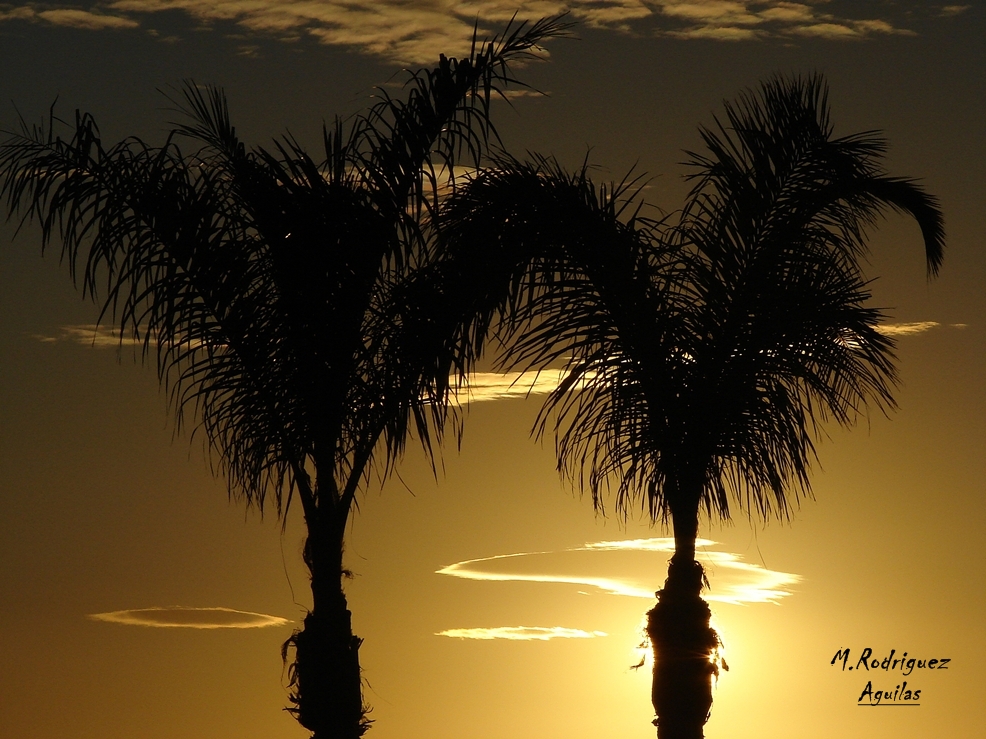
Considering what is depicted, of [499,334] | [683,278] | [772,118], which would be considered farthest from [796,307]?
[499,334]

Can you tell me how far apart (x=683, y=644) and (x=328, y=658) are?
8.68 feet

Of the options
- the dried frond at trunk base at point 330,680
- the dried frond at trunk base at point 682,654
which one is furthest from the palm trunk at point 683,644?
the dried frond at trunk base at point 330,680

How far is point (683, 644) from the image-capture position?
26.5ft

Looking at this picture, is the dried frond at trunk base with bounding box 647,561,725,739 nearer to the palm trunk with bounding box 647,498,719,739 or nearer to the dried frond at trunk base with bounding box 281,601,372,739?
the palm trunk with bounding box 647,498,719,739

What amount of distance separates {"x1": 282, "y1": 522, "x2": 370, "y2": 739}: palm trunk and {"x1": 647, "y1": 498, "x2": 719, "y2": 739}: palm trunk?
2253 millimetres

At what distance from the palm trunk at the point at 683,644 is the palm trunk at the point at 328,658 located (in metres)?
2.25

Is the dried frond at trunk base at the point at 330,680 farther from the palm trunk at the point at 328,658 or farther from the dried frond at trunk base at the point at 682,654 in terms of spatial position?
the dried frond at trunk base at the point at 682,654

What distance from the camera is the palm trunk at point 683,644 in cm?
799

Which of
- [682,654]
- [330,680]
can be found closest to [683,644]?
[682,654]

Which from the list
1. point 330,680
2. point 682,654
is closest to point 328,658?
point 330,680

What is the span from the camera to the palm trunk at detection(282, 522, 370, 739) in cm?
818

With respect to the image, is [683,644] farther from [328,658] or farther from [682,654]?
[328,658]

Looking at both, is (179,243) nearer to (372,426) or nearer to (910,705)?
(372,426)

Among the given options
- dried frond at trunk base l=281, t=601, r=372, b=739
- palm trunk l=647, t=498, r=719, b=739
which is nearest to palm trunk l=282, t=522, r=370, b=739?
dried frond at trunk base l=281, t=601, r=372, b=739
